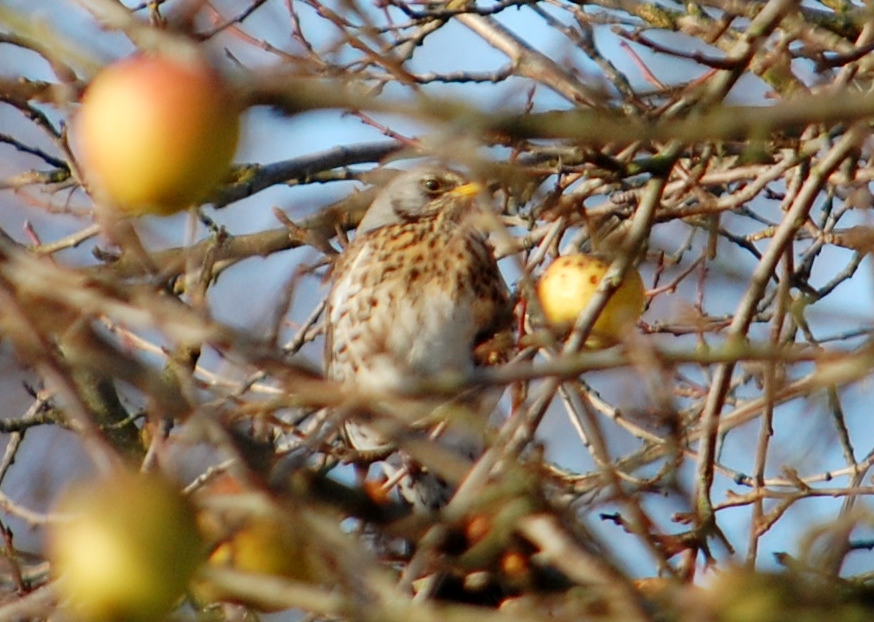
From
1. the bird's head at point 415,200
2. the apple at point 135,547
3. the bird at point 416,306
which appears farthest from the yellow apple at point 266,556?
the bird's head at point 415,200

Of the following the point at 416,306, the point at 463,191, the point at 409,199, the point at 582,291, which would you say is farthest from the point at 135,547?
the point at 409,199

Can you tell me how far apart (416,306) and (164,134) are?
345 cm

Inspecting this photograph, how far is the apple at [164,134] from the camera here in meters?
1.71

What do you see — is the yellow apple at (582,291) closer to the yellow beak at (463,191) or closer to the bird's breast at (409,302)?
the bird's breast at (409,302)

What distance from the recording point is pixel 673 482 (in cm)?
233

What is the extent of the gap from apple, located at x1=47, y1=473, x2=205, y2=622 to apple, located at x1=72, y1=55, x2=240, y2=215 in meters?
0.37

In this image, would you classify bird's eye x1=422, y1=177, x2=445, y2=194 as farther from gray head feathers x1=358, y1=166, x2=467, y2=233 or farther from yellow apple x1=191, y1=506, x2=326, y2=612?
yellow apple x1=191, y1=506, x2=326, y2=612

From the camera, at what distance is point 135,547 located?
5.24 ft

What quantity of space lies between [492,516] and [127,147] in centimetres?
85

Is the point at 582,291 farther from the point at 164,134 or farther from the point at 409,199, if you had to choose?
the point at 409,199

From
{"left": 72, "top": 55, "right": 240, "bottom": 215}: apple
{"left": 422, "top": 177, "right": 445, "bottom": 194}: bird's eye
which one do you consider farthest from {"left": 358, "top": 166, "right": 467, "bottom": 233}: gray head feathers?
{"left": 72, "top": 55, "right": 240, "bottom": 215}: apple

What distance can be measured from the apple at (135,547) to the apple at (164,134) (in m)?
0.37

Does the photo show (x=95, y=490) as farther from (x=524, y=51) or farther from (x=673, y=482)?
(x=524, y=51)

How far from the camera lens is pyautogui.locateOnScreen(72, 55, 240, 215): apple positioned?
1.71 meters
